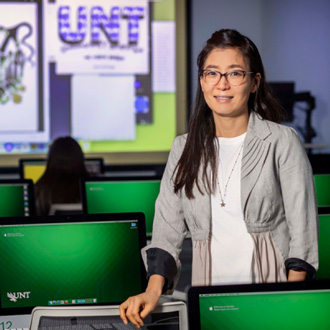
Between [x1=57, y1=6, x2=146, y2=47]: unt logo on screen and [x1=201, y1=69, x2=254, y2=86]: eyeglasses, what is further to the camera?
[x1=57, y1=6, x2=146, y2=47]: unt logo on screen

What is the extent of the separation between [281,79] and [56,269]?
19.2 ft

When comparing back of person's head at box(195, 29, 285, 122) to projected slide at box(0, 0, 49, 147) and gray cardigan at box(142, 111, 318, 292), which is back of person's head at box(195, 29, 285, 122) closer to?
gray cardigan at box(142, 111, 318, 292)

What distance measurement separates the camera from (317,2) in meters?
7.31

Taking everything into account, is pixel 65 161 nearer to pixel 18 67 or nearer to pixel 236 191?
pixel 236 191

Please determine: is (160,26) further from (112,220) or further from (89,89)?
(112,220)

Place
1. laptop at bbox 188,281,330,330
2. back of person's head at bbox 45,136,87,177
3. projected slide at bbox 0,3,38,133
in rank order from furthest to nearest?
projected slide at bbox 0,3,38,133 → back of person's head at bbox 45,136,87,177 → laptop at bbox 188,281,330,330

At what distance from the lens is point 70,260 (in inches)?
75.8

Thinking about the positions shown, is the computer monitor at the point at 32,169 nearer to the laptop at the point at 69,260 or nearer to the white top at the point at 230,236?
the laptop at the point at 69,260

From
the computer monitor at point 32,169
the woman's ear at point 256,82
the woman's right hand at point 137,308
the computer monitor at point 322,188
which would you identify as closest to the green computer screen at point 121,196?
the computer monitor at point 322,188

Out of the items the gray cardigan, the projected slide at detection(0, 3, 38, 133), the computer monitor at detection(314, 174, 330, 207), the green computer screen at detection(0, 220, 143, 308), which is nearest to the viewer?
the gray cardigan

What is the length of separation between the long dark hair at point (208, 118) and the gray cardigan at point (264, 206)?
36 mm

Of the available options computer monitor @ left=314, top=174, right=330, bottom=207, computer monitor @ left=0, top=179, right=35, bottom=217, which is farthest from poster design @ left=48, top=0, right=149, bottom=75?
computer monitor @ left=0, top=179, right=35, bottom=217

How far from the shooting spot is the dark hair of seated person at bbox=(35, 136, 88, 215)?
13.0 feet

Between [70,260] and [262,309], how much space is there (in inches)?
33.5
